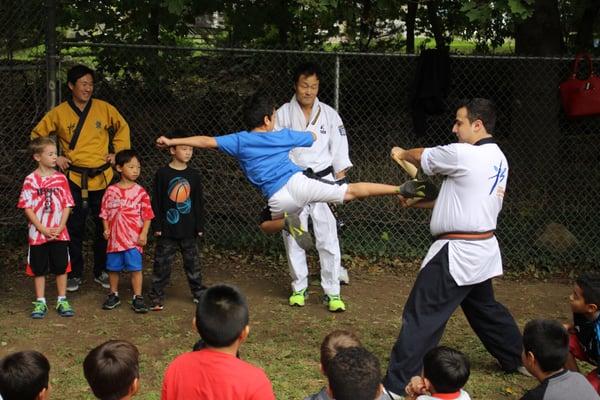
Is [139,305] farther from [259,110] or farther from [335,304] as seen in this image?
[259,110]

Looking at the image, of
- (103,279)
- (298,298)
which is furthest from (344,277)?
(103,279)

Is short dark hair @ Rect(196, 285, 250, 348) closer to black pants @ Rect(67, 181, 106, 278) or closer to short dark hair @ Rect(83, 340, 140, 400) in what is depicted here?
short dark hair @ Rect(83, 340, 140, 400)

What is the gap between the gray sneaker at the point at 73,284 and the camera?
25.0 feet

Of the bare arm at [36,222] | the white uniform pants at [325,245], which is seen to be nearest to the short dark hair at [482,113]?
the white uniform pants at [325,245]

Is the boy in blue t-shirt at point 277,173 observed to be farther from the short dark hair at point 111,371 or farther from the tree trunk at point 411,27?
the tree trunk at point 411,27

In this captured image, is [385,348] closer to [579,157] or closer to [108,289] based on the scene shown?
[108,289]

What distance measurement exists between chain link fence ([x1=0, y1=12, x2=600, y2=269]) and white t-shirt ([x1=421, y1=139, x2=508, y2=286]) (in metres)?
3.60

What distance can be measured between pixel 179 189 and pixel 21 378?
3.74m

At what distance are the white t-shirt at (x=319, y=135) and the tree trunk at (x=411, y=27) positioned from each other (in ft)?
14.4

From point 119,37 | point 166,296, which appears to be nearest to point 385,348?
point 166,296

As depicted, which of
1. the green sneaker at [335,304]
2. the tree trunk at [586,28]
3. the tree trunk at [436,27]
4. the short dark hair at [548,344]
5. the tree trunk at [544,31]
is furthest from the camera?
the tree trunk at [436,27]

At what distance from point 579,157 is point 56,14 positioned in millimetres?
6251

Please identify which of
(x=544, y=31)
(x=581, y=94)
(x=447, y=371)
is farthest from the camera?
(x=544, y=31)

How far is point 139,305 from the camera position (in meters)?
7.09
